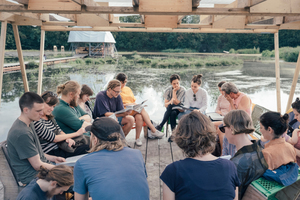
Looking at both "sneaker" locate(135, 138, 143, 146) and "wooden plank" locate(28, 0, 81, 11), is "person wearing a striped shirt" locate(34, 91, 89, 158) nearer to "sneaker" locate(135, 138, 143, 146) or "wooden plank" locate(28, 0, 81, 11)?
"wooden plank" locate(28, 0, 81, 11)

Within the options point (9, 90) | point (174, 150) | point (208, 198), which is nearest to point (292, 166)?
point (208, 198)

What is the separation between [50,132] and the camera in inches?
89.6

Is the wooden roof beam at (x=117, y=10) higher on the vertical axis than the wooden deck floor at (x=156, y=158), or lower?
higher

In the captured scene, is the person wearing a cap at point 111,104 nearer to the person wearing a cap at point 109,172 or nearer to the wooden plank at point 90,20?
the wooden plank at point 90,20

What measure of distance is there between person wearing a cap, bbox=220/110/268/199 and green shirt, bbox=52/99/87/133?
171 centimetres

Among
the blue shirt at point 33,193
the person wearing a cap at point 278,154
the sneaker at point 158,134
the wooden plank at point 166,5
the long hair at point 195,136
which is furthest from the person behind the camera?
the sneaker at point 158,134

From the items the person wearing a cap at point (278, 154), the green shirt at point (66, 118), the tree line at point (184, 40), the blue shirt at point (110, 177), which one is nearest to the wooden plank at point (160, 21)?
the green shirt at point (66, 118)

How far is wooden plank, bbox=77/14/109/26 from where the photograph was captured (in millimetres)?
3963

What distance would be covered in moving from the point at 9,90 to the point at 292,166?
893 centimetres

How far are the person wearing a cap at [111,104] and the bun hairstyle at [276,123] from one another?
2.04m

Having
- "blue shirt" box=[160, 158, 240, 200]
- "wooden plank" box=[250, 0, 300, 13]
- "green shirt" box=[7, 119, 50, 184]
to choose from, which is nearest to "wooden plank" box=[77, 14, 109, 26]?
"wooden plank" box=[250, 0, 300, 13]

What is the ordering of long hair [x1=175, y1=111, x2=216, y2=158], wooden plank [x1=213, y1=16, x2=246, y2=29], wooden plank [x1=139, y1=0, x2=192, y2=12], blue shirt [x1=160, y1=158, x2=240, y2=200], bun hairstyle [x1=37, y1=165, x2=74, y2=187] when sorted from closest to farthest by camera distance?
blue shirt [x1=160, y1=158, x2=240, y2=200], long hair [x1=175, y1=111, x2=216, y2=158], bun hairstyle [x1=37, y1=165, x2=74, y2=187], wooden plank [x1=139, y1=0, x2=192, y2=12], wooden plank [x1=213, y1=16, x2=246, y2=29]

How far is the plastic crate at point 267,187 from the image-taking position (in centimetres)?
164

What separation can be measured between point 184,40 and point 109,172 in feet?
39.4
